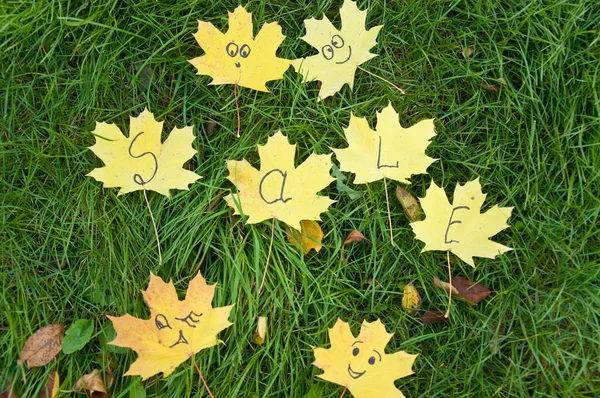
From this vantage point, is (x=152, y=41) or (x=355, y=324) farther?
A: (x=152, y=41)

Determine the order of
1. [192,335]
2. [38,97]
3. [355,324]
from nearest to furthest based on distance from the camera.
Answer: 1. [192,335]
2. [355,324]
3. [38,97]

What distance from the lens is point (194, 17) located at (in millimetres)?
1914

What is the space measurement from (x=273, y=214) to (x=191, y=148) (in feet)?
1.22

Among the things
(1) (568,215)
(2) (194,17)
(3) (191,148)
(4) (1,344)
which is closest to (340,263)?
(3) (191,148)

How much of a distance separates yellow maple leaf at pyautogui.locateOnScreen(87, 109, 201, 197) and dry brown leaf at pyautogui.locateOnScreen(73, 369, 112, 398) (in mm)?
616

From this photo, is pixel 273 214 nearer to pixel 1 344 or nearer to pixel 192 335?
pixel 192 335

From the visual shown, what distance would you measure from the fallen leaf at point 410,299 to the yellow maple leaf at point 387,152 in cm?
38

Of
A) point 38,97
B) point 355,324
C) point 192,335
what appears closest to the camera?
point 192,335

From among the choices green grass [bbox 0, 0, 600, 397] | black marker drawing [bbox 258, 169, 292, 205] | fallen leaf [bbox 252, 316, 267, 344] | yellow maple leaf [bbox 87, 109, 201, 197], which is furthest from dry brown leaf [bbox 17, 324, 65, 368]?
black marker drawing [bbox 258, 169, 292, 205]

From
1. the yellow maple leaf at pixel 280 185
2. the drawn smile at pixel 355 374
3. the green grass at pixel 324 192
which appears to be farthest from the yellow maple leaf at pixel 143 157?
the drawn smile at pixel 355 374

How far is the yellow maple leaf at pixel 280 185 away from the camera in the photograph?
5.68 feet

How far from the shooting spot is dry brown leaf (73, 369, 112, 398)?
1.67 m

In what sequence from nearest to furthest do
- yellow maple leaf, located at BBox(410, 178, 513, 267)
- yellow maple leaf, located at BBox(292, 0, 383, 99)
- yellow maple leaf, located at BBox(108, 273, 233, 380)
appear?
yellow maple leaf, located at BBox(108, 273, 233, 380) → yellow maple leaf, located at BBox(410, 178, 513, 267) → yellow maple leaf, located at BBox(292, 0, 383, 99)

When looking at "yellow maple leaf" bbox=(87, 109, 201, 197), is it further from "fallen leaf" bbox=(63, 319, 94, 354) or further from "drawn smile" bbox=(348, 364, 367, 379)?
"drawn smile" bbox=(348, 364, 367, 379)
